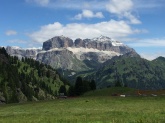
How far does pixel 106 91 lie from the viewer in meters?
119

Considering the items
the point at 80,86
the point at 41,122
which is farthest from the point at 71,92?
the point at 41,122

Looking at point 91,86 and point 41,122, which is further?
point 91,86

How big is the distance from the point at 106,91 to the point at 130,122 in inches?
3698

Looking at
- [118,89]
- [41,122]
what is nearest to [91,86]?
[118,89]

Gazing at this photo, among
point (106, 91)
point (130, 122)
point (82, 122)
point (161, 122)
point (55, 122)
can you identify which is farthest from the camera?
point (106, 91)

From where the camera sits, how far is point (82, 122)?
28156mm

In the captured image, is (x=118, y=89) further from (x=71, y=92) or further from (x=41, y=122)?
(x=41, y=122)

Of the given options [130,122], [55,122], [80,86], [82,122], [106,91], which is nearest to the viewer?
[130,122]

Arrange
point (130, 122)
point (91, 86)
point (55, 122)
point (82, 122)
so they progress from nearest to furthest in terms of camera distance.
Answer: point (130, 122)
point (82, 122)
point (55, 122)
point (91, 86)

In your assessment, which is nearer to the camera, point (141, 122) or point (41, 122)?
point (141, 122)

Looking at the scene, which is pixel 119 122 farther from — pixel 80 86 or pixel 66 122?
pixel 80 86

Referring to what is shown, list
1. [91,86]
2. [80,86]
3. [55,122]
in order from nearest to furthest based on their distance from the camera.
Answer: [55,122] < [80,86] < [91,86]

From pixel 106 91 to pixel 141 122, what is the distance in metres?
95.4

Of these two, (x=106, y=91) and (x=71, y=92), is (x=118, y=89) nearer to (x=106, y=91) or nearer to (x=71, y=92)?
(x=106, y=91)
